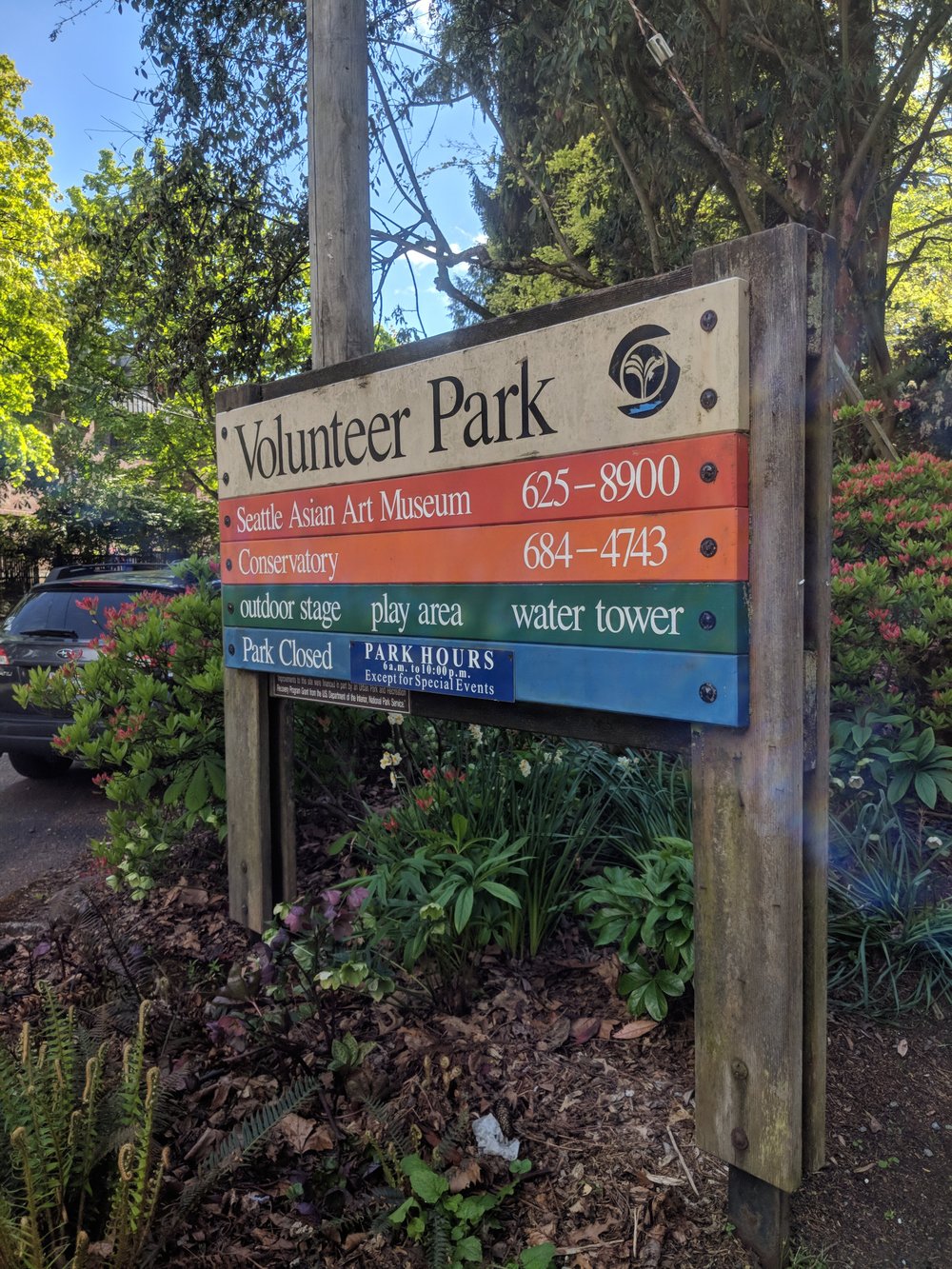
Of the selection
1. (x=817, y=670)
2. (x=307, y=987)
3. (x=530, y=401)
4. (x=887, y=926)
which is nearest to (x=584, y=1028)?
(x=307, y=987)

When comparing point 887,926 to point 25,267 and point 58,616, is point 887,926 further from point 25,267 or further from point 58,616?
point 25,267

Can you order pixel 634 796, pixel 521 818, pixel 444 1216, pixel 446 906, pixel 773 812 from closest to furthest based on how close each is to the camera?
pixel 773 812, pixel 444 1216, pixel 446 906, pixel 521 818, pixel 634 796

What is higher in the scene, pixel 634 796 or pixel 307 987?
pixel 634 796

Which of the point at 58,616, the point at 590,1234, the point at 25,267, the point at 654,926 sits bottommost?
the point at 590,1234

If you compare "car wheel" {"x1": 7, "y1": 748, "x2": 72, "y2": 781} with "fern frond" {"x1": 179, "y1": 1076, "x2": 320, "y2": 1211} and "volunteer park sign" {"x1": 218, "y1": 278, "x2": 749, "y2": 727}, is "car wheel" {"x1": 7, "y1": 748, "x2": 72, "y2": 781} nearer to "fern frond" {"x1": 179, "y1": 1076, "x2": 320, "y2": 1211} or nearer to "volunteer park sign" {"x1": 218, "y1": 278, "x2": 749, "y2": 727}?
"volunteer park sign" {"x1": 218, "y1": 278, "x2": 749, "y2": 727}

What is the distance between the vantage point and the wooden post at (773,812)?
5.54 ft

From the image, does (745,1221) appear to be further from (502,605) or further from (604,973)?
(502,605)

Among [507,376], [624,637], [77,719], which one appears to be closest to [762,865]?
[624,637]

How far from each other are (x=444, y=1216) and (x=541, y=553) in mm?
1462

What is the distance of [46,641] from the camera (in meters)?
6.27

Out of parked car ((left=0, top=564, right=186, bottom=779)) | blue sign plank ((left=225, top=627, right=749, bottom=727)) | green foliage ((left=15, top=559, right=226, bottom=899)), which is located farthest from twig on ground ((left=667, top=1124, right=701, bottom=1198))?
parked car ((left=0, top=564, right=186, bottom=779))

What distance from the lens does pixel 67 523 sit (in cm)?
1888

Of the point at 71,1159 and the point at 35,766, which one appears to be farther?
the point at 35,766

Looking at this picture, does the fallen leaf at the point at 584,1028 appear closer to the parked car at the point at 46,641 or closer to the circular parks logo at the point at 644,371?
the circular parks logo at the point at 644,371
